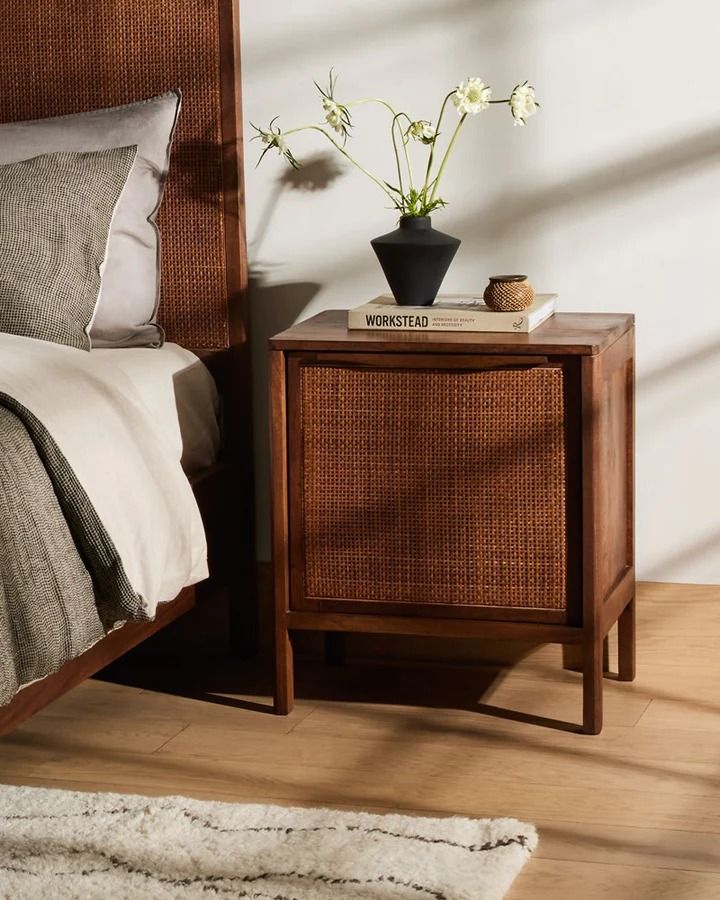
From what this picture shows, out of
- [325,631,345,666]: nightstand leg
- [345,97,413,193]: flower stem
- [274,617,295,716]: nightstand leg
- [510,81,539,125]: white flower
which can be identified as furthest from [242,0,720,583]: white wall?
[274,617,295,716]: nightstand leg

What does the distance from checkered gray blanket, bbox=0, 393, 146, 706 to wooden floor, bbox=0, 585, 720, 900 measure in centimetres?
36

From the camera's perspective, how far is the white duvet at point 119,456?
199 centimetres

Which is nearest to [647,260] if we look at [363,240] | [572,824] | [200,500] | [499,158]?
[499,158]

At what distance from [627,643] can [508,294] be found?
0.71 metres

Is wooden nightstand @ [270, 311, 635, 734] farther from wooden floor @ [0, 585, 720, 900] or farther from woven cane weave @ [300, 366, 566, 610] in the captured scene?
wooden floor @ [0, 585, 720, 900]

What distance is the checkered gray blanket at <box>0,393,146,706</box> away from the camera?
1.78m

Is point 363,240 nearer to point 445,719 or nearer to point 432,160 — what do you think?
point 432,160

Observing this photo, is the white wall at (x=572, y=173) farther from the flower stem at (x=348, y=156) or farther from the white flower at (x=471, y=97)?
the white flower at (x=471, y=97)

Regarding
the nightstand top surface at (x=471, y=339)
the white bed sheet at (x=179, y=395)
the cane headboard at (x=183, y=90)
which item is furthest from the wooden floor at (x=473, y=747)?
the cane headboard at (x=183, y=90)

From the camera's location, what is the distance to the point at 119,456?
2.09 metres

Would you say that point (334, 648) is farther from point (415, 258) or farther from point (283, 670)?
point (415, 258)

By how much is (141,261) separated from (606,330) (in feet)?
2.92

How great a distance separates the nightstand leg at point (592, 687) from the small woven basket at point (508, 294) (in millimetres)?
575

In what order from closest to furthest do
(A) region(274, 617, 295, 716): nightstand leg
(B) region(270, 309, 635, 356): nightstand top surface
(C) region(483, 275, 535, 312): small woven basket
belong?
(B) region(270, 309, 635, 356): nightstand top surface → (C) region(483, 275, 535, 312): small woven basket → (A) region(274, 617, 295, 716): nightstand leg
